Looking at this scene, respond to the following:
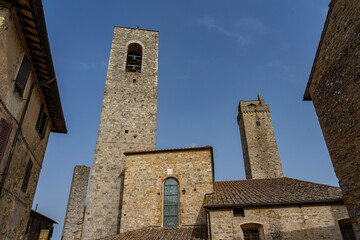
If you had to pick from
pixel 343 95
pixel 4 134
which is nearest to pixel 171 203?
pixel 4 134

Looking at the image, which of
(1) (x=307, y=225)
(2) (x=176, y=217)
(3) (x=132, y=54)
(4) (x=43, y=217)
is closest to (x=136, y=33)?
(3) (x=132, y=54)

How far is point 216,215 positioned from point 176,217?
105 inches

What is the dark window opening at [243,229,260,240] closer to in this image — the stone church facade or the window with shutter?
the stone church facade

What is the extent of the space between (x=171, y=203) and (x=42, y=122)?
739 centimetres

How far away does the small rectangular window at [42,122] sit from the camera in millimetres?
7551

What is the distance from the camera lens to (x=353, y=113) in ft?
18.4

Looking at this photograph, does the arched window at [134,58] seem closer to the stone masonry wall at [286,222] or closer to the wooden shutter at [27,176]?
the wooden shutter at [27,176]

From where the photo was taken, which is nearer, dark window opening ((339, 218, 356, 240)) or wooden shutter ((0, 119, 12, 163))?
wooden shutter ((0, 119, 12, 163))

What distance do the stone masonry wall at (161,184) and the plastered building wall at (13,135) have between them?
5374 mm

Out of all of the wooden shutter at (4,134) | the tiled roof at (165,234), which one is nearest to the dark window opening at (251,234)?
the tiled roof at (165,234)

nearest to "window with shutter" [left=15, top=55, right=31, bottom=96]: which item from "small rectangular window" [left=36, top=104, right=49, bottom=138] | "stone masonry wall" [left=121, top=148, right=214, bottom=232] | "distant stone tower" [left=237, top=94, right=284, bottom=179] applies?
"small rectangular window" [left=36, top=104, right=49, bottom=138]

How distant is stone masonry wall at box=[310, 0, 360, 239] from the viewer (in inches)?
217

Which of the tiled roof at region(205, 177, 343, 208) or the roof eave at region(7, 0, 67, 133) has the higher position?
the roof eave at region(7, 0, 67, 133)

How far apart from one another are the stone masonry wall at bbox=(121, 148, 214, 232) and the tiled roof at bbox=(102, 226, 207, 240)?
1.47 ft
